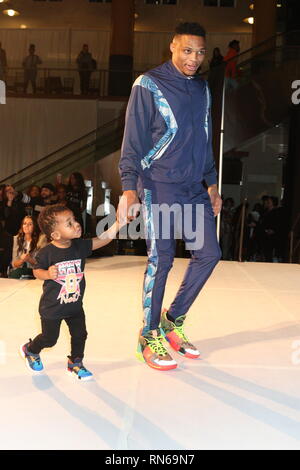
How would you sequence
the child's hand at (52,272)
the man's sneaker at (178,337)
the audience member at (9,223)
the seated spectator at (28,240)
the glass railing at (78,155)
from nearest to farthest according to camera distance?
the child's hand at (52,272) < the man's sneaker at (178,337) < the seated spectator at (28,240) < the audience member at (9,223) < the glass railing at (78,155)

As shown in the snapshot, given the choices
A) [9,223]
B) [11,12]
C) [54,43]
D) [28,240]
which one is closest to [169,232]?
[28,240]

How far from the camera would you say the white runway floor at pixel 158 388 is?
5.30 feet

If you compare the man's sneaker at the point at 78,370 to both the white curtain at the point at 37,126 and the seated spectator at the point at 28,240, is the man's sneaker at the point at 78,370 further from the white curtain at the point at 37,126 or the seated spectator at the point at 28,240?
the white curtain at the point at 37,126

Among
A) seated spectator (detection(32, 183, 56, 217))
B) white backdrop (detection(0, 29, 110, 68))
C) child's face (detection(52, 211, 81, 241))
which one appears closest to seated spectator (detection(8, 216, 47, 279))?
seated spectator (detection(32, 183, 56, 217))

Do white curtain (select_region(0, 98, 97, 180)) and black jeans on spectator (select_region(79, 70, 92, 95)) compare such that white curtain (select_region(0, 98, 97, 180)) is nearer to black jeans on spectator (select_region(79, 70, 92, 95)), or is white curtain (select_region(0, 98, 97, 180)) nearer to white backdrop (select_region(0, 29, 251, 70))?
black jeans on spectator (select_region(79, 70, 92, 95))

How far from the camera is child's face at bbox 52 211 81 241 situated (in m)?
2.12

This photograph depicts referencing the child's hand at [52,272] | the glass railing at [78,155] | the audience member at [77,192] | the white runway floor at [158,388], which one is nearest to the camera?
the white runway floor at [158,388]

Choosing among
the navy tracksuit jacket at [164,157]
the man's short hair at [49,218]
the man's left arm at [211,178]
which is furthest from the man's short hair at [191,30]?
the man's short hair at [49,218]

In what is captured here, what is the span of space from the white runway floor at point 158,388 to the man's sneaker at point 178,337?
64mm

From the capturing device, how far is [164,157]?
246 cm

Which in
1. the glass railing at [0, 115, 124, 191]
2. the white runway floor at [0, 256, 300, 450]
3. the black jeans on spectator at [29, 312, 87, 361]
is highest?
the glass railing at [0, 115, 124, 191]

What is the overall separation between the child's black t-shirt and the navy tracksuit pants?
39cm

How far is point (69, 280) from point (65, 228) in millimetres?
195

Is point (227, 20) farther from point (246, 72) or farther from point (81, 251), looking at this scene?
point (81, 251)
